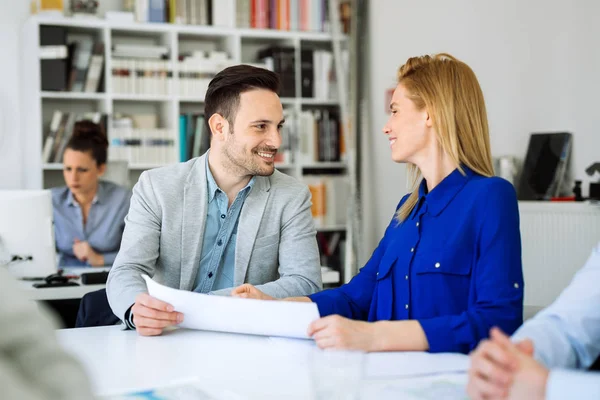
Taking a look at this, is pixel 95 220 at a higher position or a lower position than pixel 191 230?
lower

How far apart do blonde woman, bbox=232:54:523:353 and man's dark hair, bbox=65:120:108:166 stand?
8.40ft

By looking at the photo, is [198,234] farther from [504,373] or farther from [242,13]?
Result: [242,13]

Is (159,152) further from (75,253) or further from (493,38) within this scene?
(493,38)

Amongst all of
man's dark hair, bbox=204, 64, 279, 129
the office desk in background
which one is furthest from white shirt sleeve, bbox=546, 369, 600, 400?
the office desk in background

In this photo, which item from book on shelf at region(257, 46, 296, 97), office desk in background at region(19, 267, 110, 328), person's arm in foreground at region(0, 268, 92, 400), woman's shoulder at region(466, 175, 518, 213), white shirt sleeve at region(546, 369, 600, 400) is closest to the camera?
person's arm in foreground at region(0, 268, 92, 400)

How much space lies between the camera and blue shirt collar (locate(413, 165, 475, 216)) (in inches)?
67.0

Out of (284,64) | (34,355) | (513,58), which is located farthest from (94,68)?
(34,355)

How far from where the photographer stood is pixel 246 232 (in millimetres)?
2199

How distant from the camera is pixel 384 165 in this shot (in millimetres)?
5113

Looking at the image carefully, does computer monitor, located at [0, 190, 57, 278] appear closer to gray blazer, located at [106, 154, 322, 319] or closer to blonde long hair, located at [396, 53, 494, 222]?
gray blazer, located at [106, 154, 322, 319]

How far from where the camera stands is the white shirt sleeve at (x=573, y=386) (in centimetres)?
103

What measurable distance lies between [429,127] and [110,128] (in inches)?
130

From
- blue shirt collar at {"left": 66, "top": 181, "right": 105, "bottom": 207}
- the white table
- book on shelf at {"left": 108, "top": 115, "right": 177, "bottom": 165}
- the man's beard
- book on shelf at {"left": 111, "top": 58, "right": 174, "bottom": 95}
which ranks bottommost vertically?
the white table

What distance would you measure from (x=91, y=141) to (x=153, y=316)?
2711mm
